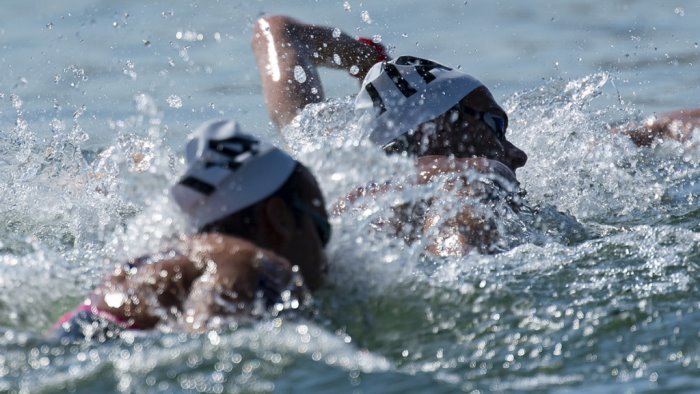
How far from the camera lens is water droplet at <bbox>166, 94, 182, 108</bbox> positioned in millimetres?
9102

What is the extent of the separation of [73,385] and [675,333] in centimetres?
183

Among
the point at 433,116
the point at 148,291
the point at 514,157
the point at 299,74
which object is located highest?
the point at 148,291

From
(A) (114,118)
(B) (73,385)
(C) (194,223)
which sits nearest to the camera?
(B) (73,385)

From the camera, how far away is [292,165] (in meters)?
4.12

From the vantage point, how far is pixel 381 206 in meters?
5.43

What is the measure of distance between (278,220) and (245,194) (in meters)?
0.13

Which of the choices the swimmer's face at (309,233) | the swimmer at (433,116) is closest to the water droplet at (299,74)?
the swimmer at (433,116)

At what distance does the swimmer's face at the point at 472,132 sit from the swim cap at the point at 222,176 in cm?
208

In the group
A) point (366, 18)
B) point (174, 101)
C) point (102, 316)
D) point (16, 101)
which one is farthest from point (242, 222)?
point (366, 18)

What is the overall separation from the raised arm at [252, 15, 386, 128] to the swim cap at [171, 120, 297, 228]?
2.93 metres

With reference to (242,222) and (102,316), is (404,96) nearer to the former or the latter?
(242,222)

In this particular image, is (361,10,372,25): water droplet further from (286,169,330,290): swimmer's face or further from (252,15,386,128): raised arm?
(286,169,330,290): swimmer's face

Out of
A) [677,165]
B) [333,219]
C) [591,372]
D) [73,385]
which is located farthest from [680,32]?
[73,385]

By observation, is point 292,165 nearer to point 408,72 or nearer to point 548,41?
point 408,72
